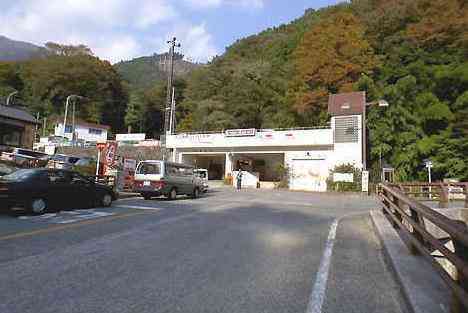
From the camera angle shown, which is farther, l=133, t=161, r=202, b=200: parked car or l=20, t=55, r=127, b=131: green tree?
l=20, t=55, r=127, b=131: green tree

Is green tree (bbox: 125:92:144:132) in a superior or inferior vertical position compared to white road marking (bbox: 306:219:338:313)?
superior

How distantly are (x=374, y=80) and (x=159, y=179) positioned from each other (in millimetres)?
32581

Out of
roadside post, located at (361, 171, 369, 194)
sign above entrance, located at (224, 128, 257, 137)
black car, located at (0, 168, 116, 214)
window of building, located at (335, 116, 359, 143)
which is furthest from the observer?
sign above entrance, located at (224, 128, 257, 137)

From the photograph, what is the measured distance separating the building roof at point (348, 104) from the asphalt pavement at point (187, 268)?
86.2 feet

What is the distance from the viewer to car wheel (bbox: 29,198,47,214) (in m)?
11.5

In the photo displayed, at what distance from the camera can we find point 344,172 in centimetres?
3297

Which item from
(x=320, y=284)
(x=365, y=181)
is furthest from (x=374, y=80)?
(x=320, y=284)

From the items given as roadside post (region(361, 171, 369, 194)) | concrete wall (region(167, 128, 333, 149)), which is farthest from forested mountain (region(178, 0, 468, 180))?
roadside post (region(361, 171, 369, 194))

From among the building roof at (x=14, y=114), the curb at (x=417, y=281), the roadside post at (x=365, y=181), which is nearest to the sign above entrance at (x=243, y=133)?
the roadside post at (x=365, y=181)

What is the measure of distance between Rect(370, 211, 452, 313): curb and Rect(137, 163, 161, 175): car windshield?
41.8ft

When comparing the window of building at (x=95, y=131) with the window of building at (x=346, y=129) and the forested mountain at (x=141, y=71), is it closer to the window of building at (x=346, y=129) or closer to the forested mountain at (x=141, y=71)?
the forested mountain at (x=141, y=71)

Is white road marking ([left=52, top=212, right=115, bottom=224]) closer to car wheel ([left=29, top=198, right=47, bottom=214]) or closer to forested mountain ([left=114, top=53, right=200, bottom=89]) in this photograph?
car wheel ([left=29, top=198, right=47, bottom=214])

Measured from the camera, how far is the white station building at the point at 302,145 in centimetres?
3481

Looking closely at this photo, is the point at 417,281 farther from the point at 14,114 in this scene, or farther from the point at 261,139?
the point at 261,139
